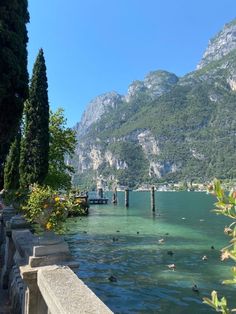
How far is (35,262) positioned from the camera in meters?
3.92

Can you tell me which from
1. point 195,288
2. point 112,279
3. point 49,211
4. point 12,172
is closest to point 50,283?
point 49,211

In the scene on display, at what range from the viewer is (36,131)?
1019 inches

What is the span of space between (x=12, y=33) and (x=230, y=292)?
450 inches

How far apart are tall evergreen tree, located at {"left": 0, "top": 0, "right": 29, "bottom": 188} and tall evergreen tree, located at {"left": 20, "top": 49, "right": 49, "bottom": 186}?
11011 millimetres

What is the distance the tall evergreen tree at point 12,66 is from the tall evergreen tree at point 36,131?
11.0 metres

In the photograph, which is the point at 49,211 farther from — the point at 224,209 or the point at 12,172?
the point at 12,172

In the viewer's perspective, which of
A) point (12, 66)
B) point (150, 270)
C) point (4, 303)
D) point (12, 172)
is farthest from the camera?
point (12, 172)

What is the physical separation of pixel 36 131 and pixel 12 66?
13531 millimetres

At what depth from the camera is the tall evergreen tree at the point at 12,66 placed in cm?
1248

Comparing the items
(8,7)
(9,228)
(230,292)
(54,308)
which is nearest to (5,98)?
(8,7)

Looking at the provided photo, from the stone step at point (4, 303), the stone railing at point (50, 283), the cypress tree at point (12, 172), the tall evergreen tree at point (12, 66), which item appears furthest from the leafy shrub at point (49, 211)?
the cypress tree at point (12, 172)

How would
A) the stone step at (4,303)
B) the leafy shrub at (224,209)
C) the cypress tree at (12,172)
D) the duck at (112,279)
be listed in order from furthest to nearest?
the cypress tree at (12,172)
the duck at (112,279)
the stone step at (4,303)
the leafy shrub at (224,209)

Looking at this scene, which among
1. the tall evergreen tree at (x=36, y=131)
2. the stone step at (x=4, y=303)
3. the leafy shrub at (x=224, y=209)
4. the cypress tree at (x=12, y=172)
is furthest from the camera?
the cypress tree at (x=12, y=172)

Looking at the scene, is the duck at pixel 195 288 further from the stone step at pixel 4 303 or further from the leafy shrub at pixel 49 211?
the leafy shrub at pixel 49 211
